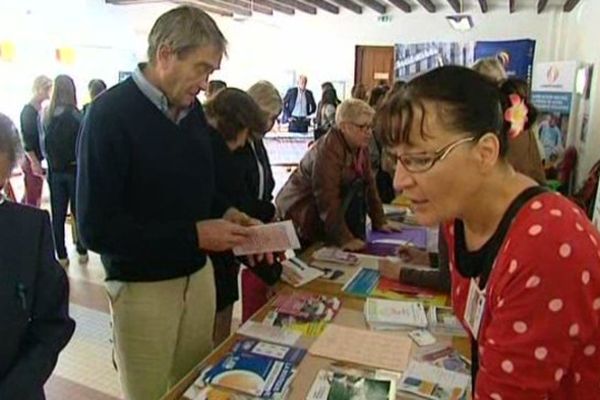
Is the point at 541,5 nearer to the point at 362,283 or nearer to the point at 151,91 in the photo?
the point at 362,283

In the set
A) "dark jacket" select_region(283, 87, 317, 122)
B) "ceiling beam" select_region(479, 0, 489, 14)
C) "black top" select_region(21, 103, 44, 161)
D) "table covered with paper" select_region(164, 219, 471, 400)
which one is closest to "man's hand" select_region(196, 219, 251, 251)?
"table covered with paper" select_region(164, 219, 471, 400)

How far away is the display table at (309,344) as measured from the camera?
4.12 feet

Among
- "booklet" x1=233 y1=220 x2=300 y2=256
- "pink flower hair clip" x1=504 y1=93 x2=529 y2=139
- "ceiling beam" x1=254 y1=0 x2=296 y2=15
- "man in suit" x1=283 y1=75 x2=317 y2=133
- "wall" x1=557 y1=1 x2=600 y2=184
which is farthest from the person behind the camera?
"man in suit" x1=283 y1=75 x2=317 y2=133

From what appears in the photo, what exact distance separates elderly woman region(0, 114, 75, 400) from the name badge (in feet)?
2.81

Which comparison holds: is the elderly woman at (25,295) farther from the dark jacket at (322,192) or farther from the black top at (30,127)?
the black top at (30,127)

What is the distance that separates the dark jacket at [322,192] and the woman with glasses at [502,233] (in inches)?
57.7

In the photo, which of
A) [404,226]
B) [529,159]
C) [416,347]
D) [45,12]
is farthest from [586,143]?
[45,12]

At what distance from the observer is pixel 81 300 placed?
11.6 feet

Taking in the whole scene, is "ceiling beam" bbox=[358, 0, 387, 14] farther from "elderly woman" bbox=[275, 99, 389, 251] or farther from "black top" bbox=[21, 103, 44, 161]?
"elderly woman" bbox=[275, 99, 389, 251]

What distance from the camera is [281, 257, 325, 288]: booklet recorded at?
194cm

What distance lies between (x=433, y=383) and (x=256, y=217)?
3.47 ft

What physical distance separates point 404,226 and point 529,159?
3.27 ft

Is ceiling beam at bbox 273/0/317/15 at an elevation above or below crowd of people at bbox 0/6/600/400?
above

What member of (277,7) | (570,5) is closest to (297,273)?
(570,5)
